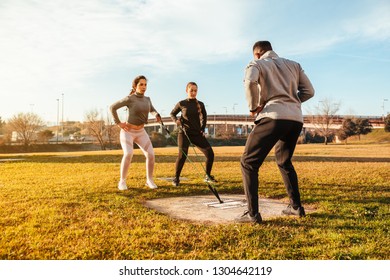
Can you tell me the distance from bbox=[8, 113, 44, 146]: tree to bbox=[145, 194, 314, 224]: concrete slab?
140ft

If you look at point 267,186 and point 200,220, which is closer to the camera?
point 200,220

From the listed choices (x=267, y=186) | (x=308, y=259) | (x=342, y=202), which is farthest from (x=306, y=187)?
(x=308, y=259)

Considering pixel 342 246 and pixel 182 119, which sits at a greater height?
pixel 182 119

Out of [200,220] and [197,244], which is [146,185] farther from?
[197,244]

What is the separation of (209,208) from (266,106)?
1.81 meters

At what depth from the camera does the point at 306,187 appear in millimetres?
7668

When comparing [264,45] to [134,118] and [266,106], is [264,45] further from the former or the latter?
[134,118]

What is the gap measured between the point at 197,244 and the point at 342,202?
3.28 meters

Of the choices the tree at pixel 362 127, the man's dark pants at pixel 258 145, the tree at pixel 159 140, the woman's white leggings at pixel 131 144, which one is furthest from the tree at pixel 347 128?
the man's dark pants at pixel 258 145

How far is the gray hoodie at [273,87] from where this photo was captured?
4.09m

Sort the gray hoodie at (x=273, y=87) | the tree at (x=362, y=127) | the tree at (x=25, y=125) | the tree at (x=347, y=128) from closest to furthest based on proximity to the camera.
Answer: the gray hoodie at (x=273, y=87)
the tree at (x=25, y=125)
the tree at (x=362, y=127)
the tree at (x=347, y=128)

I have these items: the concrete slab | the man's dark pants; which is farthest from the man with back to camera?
the concrete slab

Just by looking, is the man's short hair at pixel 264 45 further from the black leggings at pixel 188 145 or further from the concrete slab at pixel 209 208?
the black leggings at pixel 188 145

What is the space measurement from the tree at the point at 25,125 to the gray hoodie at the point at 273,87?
4473 cm
